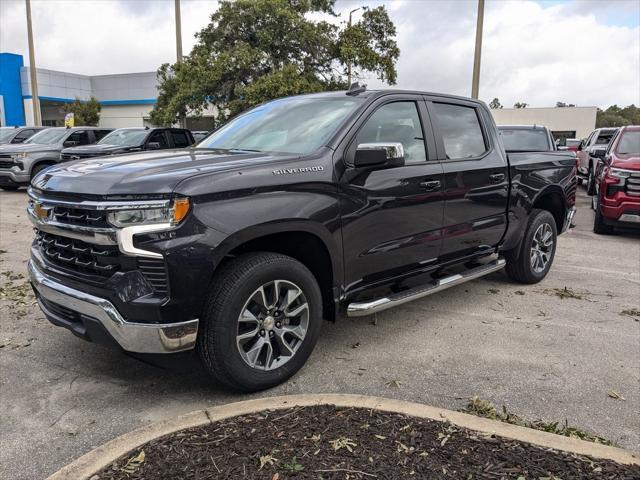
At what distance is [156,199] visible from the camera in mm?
2830

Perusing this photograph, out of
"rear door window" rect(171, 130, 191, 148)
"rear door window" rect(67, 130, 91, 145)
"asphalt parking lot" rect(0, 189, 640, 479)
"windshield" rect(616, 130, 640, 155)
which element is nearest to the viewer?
"asphalt parking lot" rect(0, 189, 640, 479)

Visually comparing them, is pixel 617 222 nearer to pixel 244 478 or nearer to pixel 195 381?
pixel 195 381

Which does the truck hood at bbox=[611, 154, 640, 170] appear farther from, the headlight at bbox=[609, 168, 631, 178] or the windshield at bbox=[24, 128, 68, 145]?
the windshield at bbox=[24, 128, 68, 145]

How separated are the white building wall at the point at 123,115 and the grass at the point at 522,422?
4649 cm

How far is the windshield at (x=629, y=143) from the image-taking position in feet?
31.3

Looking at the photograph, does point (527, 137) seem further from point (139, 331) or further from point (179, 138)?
point (139, 331)

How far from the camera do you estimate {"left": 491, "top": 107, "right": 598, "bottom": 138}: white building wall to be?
5059 centimetres

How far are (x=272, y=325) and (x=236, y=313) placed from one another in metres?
0.33

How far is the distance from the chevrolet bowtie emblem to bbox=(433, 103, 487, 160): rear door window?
3.08m

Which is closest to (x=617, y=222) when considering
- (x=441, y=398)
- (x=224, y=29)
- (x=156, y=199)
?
(x=441, y=398)

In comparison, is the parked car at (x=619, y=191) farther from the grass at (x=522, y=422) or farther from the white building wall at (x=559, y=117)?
the white building wall at (x=559, y=117)

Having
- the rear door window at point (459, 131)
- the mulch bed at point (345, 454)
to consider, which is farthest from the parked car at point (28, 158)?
the mulch bed at point (345, 454)

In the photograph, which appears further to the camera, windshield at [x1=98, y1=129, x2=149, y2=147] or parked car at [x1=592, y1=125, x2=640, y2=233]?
windshield at [x1=98, y1=129, x2=149, y2=147]

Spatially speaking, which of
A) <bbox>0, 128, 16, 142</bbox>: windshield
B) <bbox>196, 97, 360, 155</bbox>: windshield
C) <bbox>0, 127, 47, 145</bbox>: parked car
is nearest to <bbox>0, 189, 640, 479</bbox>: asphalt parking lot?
<bbox>196, 97, 360, 155</bbox>: windshield
